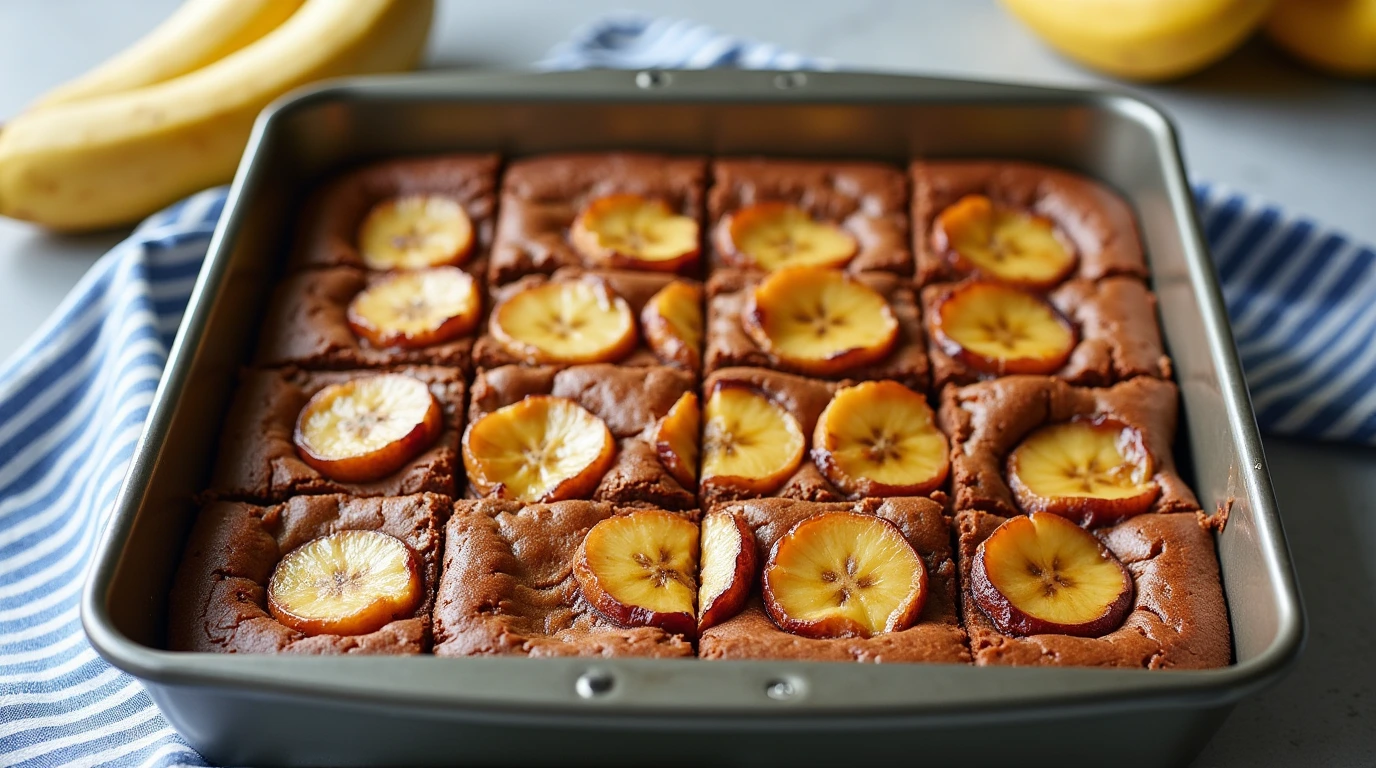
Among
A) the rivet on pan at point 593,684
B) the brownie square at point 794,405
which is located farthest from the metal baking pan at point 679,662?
the brownie square at point 794,405

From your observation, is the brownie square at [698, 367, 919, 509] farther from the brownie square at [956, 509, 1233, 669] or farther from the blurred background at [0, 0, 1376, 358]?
the blurred background at [0, 0, 1376, 358]

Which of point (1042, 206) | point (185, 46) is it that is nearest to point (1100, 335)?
point (1042, 206)

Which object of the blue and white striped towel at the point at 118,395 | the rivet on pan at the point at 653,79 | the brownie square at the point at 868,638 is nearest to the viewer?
the brownie square at the point at 868,638

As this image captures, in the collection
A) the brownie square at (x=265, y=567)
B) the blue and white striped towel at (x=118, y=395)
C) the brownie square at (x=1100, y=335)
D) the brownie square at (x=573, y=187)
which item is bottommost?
the blue and white striped towel at (x=118, y=395)

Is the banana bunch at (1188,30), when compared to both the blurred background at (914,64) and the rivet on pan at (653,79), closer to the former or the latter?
the blurred background at (914,64)

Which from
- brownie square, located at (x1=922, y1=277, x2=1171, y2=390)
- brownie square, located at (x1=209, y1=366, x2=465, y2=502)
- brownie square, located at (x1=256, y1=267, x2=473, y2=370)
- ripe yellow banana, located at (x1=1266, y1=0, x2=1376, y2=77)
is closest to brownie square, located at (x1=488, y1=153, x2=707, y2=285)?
brownie square, located at (x1=256, y1=267, x2=473, y2=370)

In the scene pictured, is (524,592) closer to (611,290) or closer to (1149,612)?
(611,290)
